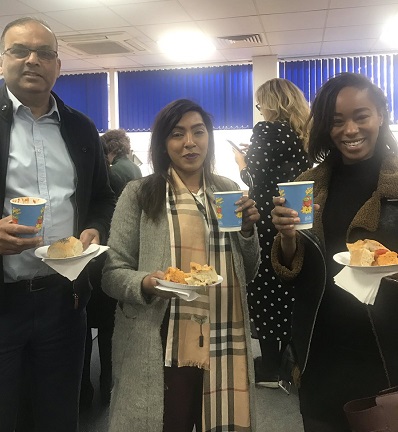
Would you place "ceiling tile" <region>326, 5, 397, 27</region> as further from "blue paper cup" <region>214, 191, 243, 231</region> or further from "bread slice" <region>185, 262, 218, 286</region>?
"bread slice" <region>185, 262, 218, 286</region>

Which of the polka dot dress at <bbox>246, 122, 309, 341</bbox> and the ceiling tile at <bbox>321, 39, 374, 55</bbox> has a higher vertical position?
the ceiling tile at <bbox>321, 39, 374, 55</bbox>

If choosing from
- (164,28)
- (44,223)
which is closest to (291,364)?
(44,223)

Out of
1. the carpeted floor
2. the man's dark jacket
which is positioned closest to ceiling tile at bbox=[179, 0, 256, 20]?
the man's dark jacket

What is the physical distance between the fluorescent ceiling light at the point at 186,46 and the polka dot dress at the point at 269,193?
324cm

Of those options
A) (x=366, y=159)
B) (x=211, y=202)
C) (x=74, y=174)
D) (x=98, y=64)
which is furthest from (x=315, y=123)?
(x=98, y=64)

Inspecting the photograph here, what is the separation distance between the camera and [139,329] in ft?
4.74

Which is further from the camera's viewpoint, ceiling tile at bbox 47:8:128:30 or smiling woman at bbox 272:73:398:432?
ceiling tile at bbox 47:8:128:30

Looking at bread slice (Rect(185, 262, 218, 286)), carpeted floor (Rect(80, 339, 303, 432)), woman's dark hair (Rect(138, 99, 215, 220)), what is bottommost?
carpeted floor (Rect(80, 339, 303, 432))

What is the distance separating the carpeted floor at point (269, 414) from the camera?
2.49 m

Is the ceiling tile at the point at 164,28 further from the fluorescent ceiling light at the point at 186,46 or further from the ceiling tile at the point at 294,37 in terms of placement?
the ceiling tile at the point at 294,37

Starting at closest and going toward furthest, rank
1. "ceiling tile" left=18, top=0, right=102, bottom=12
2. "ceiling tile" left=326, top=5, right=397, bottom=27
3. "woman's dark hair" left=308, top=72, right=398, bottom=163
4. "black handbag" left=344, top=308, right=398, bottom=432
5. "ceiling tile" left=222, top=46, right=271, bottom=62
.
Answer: "black handbag" left=344, top=308, right=398, bottom=432 → "woman's dark hair" left=308, top=72, right=398, bottom=163 → "ceiling tile" left=18, top=0, right=102, bottom=12 → "ceiling tile" left=326, top=5, right=397, bottom=27 → "ceiling tile" left=222, top=46, right=271, bottom=62

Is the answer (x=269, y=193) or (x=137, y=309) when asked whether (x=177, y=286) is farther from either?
Result: (x=269, y=193)

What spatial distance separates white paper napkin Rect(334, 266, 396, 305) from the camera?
1.08 meters

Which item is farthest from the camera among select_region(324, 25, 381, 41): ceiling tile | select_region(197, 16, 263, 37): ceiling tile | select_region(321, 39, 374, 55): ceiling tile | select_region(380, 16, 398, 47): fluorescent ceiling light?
select_region(321, 39, 374, 55): ceiling tile
